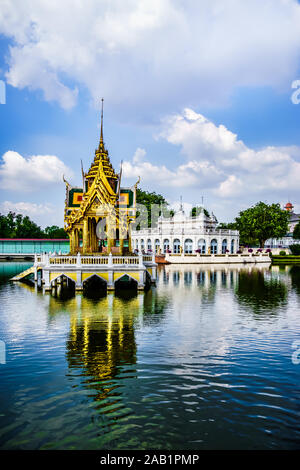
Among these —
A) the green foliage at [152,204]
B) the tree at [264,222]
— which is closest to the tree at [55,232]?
the green foliage at [152,204]

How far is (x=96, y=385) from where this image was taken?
8.95 meters

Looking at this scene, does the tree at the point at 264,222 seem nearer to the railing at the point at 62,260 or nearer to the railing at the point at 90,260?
the railing at the point at 90,260

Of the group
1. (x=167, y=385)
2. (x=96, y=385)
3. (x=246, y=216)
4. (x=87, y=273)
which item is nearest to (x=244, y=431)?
(x=167, y=385)

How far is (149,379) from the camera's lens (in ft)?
30.8

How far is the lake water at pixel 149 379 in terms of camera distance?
685 cm

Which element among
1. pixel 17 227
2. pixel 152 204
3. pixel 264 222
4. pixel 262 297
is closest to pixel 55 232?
pixel 17 227

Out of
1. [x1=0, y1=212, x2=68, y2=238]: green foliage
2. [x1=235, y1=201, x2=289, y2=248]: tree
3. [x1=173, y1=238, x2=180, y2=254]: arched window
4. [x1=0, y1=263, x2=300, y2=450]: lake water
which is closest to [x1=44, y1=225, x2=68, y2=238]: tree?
[x1=0, y1=212, x2=68, y2=238]: green foliage

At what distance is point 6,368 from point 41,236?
85492mm

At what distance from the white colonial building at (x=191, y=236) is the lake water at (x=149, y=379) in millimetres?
50597

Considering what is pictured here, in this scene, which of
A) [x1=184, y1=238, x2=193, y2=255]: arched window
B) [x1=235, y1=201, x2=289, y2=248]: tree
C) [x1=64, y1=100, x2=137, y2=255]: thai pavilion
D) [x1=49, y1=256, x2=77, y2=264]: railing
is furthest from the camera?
[x1=235, y1=201, x2=289, y2=248]: tree

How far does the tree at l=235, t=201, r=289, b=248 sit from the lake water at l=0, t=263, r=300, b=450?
63411mm

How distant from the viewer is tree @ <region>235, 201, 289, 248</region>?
78.1 metres

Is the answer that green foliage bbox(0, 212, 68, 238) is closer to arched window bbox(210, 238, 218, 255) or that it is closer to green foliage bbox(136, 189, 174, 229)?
green foliage bbox(136, 189, 174, 229)
